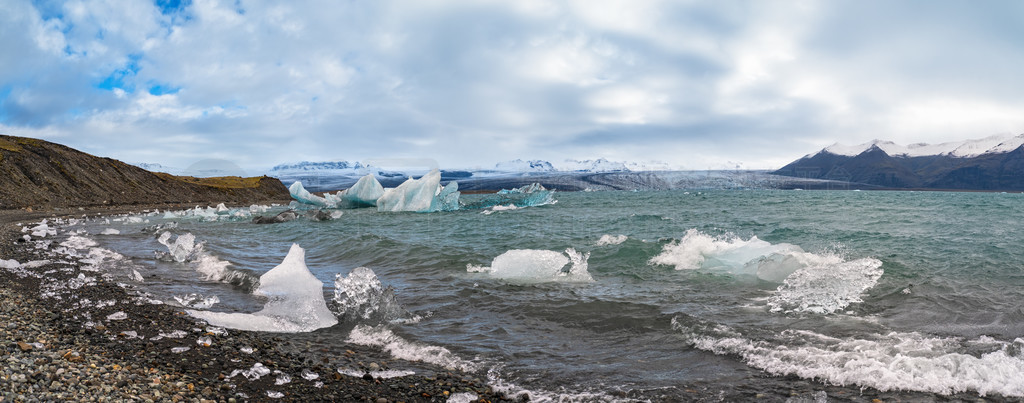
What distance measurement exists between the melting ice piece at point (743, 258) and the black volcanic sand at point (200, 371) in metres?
4.91

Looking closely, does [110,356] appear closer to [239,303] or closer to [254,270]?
[239,303]

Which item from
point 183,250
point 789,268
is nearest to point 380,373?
point 789,268

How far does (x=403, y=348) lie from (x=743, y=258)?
709 cm

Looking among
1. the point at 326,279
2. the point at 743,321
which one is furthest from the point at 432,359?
the point at 326,279

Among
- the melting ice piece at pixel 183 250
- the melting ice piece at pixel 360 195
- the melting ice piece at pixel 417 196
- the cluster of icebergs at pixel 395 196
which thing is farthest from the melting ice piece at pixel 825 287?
the melting ice piece at pixel 360 195

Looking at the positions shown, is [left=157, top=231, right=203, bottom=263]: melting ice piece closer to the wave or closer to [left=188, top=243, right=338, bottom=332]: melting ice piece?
[left=188, top=243, right=338, bottom=332]: melting ice piece

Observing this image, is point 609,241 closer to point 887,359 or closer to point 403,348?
point 887,359

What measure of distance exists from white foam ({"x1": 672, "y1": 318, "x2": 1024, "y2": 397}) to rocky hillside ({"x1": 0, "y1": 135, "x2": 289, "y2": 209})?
3615 centimetres

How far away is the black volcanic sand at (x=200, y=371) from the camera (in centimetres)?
340

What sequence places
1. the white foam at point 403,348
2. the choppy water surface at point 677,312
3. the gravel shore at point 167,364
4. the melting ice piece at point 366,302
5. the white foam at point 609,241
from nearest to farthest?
the gravel shore at point 167,364 → the choppy water surface at point 677,312 → the white foam at point 403,348 → the melting ice piece at point 366,302 → the white foam at point 609,241

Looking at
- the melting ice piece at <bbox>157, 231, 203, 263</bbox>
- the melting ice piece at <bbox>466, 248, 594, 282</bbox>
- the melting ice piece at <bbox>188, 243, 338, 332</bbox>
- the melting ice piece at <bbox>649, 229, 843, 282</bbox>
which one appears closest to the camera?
the melting ice piece at <bbox>188, 243, 338, 332</bbox>

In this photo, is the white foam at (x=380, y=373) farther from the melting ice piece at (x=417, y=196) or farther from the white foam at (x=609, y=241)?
the melting ice piece at (x=417, y=196)

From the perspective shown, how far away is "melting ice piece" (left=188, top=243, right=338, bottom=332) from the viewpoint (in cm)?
564

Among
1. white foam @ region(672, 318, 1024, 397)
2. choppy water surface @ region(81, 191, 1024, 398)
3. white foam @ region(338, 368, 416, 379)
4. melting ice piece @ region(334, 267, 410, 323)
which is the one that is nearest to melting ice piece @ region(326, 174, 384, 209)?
choppy water surface @ region(81, 191, 1024, 398)
